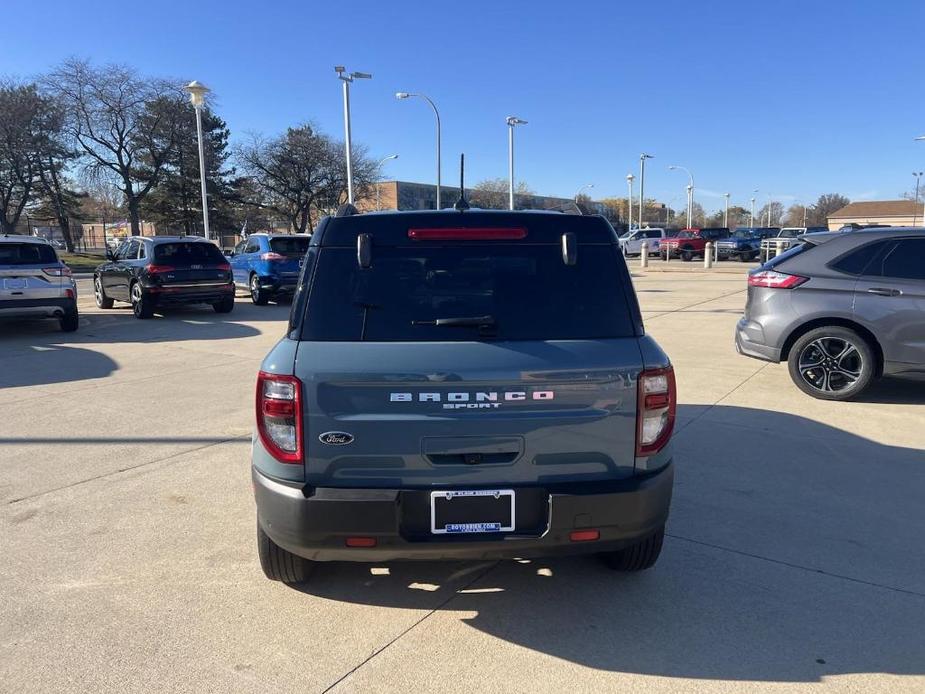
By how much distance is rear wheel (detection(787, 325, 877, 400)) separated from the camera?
6.69 metres

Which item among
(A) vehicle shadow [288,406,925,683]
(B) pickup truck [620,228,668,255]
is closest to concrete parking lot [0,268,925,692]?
(A) vehicle shadow [288,406,925,683]

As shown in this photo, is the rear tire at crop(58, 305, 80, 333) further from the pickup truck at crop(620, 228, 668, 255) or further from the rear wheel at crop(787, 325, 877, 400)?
the pickup truck at crop(620, 228, 668, 255)

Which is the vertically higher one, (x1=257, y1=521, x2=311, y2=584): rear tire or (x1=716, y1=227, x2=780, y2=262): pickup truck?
(x1=716, y1=227, x2=780, y2=262): pickup truck

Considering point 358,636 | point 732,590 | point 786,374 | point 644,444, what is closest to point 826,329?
point 786,374

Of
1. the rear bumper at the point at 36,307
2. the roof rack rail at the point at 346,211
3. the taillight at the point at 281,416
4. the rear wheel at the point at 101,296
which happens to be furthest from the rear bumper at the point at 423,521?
the rear wheel at the point at 101,296

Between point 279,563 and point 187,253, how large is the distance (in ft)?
41.5

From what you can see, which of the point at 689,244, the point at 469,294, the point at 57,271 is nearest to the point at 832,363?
the point at 469,294

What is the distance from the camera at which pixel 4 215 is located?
44.5 m

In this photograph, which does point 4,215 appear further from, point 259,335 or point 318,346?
point 318,346

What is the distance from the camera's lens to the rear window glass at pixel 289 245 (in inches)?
653

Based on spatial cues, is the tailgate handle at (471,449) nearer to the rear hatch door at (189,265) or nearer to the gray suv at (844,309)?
the gray suv at (844,309)

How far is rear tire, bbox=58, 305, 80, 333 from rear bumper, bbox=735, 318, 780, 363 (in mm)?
11070

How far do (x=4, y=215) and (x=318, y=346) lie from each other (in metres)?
52.2

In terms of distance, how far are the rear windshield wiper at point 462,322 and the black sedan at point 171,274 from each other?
12.7 m
